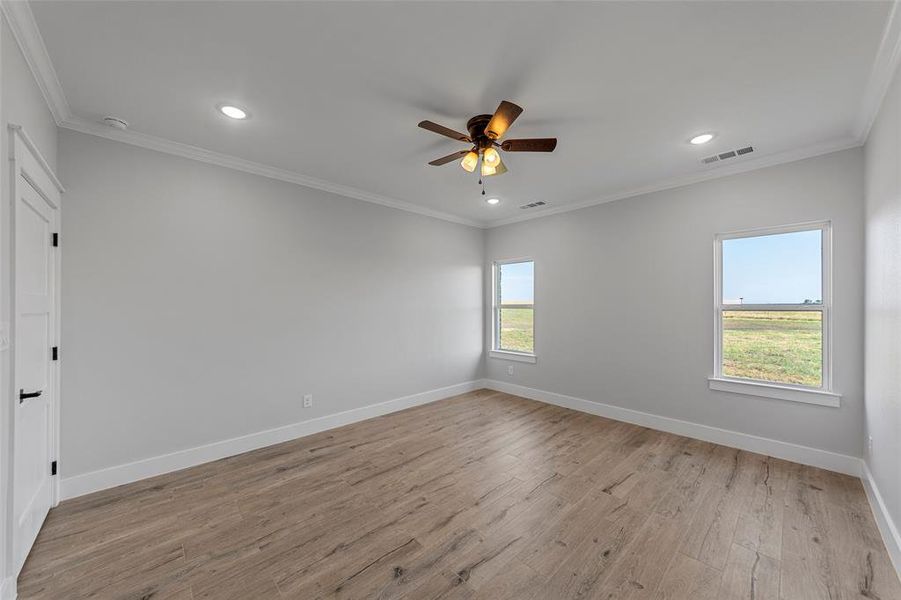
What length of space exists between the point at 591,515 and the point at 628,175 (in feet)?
10.4

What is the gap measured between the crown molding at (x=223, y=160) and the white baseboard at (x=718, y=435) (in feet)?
10.8

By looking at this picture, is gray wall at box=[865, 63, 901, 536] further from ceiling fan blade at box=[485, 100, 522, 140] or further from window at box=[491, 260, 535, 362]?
window at box=[491, 260, 535, 362]

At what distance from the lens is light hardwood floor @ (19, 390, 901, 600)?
5.72 ft

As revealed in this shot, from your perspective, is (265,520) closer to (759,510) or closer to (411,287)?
(411,287)

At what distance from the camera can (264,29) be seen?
170cm

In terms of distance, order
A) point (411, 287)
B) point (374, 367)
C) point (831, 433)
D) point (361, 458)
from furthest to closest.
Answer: point (411, 287) < point (374, 367) < point (361, 458) < point (831, 433)

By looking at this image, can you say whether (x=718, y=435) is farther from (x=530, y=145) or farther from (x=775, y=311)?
(x=530, y=145)

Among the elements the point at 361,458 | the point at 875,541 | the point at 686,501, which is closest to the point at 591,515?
the point at 686,501

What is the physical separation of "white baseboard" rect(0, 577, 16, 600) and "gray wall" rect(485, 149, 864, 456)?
15.4 feet

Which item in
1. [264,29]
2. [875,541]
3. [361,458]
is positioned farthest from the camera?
[361,458]

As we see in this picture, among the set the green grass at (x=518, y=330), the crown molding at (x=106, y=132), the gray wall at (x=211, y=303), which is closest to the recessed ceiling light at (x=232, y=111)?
the crown molding at (x=106, y=132)

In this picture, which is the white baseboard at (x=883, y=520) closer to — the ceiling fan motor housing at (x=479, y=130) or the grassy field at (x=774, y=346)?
the grassy field at (x=774, y=346)

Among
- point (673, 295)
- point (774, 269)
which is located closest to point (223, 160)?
point (673, 295)

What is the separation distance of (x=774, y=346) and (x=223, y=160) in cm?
539
